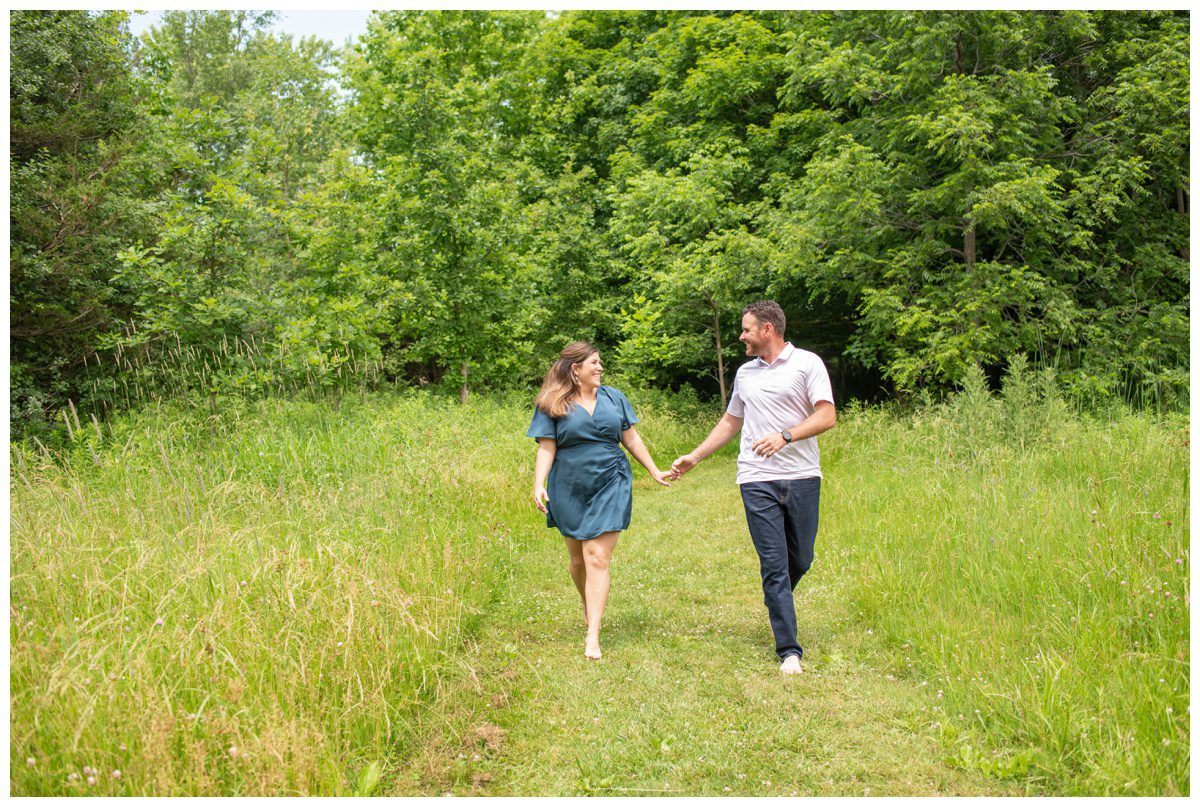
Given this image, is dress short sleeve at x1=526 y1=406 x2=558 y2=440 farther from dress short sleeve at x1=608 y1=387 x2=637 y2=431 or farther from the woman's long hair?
dress short sleeve at x1=608 y1=387 x2=637 y2=431

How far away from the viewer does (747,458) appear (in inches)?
196

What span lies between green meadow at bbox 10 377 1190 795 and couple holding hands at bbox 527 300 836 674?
0.45 meters

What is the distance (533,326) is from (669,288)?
275cm

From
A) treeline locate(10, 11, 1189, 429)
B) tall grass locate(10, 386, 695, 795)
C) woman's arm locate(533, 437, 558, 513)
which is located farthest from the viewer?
treeline locate(10, 11, 1189, 429)

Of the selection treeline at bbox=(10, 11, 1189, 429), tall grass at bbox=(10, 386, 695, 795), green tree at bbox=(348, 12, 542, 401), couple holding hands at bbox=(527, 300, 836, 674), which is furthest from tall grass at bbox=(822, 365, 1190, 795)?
green tree at bbox=(348, 12, 542, 401)

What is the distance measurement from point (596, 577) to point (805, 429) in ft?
4.92

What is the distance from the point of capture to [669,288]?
629 inches

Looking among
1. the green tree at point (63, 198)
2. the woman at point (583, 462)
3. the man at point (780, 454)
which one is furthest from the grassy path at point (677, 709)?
the green tree at point (63, 198)

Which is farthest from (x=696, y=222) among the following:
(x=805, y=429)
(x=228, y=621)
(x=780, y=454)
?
(x=228, y=621)

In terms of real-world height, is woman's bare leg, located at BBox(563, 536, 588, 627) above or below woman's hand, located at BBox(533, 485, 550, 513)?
below

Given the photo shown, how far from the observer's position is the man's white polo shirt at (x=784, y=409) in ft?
16.1

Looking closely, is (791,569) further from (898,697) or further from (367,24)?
(367,24)

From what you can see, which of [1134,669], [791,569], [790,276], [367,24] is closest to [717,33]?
[790,276]

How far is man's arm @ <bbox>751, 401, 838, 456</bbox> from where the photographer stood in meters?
4.75
